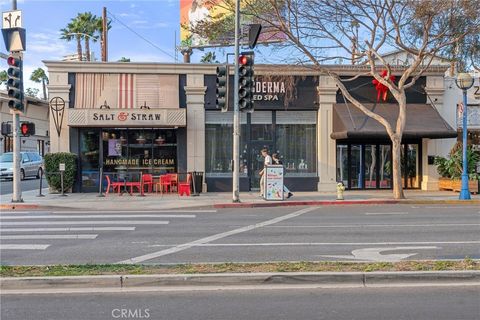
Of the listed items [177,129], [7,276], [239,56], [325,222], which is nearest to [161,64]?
[177,129]

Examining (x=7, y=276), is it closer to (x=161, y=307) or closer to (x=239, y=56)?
(x=161, y=307)

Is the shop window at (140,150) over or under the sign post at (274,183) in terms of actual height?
over

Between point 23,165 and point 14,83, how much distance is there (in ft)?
52.0

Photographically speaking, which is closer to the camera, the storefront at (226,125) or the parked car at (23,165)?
the storefront at (226,125)

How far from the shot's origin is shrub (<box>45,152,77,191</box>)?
21.8 meters

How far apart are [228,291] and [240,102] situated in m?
12.8

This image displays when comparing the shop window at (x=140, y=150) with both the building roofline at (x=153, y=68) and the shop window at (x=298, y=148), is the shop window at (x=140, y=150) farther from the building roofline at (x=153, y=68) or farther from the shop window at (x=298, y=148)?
the shop window at (x=298, y=148)

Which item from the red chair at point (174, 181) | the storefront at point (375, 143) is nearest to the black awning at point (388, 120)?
the storefront at point (375, 143)

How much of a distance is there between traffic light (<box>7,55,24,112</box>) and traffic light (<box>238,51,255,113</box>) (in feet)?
25.5

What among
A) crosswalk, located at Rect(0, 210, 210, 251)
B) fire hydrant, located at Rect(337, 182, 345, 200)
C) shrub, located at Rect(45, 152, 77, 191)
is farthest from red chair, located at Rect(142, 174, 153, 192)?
fire hydrant, located at Rect(337, 182, 345, 200)

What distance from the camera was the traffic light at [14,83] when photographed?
18.2 m

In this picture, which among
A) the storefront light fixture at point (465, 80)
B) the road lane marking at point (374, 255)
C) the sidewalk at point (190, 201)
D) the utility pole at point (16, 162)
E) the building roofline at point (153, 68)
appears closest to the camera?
the road lane marking at point (374, 255)

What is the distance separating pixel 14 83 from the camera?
1825 cm
